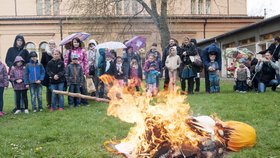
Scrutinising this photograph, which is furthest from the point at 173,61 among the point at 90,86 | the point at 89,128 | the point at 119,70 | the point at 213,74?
the point at 89,128

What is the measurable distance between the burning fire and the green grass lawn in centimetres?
49

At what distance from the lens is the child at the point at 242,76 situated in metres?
13.5

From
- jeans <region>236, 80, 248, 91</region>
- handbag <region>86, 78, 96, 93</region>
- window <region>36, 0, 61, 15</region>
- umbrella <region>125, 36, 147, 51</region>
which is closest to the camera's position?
handbag <region>86, 78, 96, 93</region>

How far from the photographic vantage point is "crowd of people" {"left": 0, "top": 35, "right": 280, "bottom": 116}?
35.2 feet

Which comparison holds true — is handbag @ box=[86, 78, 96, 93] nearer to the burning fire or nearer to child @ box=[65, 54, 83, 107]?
child @ box=[65, 54, 83, 107]

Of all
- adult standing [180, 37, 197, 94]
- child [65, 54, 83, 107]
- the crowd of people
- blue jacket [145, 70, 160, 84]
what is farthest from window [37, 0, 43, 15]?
child [65, 54, 83, 107]

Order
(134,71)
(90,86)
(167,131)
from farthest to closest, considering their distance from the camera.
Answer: (134,71) < (90,86) < (167,131)

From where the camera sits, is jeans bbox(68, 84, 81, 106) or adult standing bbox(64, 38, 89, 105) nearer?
jeans bbox(68, 84, 81, 106)

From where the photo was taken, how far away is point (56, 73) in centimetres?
1080

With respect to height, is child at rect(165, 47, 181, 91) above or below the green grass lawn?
above

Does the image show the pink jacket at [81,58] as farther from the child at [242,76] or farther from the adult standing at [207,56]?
the child at [242,76]

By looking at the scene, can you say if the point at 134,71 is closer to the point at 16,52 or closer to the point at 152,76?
the point at 152,76

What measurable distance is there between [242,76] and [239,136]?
8.11 meters

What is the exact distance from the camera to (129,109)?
5.48m
